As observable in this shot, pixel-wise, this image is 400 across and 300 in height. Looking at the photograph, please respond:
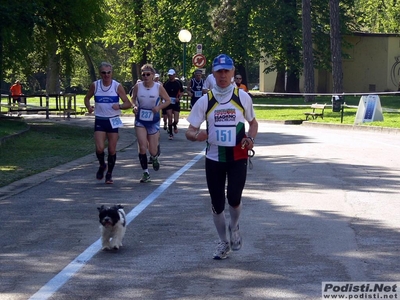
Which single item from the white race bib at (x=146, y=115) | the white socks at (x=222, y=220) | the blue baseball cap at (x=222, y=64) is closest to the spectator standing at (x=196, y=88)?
the white race bib at (x=146, y=115)

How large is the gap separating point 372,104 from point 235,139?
22.9 m

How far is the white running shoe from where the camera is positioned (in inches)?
315

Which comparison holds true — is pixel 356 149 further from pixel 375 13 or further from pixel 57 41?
pixel 375 13

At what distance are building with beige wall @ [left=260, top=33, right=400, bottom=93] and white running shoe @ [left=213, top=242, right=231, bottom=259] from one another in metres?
52.5

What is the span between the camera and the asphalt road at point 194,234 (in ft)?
23.3

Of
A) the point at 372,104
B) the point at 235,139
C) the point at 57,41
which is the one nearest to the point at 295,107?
the point at 372,104

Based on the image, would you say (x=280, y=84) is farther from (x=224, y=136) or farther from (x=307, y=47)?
(x=224, y=136)

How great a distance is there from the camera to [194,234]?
9.33 m

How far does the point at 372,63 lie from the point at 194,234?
174 feet

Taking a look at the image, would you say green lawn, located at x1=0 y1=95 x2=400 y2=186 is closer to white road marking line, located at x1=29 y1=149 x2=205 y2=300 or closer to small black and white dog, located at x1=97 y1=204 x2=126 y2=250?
white road marking line, located at x1=29 y1=149 x2=205 y2=300

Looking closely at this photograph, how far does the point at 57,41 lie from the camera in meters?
30.6

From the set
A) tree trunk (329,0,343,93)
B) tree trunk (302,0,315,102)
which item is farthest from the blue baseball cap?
tree trunk (302,0,315,102)

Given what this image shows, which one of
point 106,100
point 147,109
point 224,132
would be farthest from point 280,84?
point 224,132

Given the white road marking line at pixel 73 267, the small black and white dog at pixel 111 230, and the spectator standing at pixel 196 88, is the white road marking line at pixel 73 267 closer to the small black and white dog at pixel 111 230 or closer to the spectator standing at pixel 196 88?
the small black and white dog at pixel 111 230
